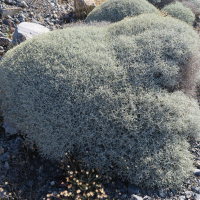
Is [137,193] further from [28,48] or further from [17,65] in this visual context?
[28,48]

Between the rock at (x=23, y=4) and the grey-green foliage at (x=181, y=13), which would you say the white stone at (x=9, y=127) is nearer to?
the rock at (x=23, y=4)

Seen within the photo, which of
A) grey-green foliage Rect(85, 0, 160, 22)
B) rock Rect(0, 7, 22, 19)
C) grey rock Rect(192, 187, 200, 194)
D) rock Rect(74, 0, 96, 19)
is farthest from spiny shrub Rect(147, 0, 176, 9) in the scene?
grey rock Rect(192, 187, 200, 194)

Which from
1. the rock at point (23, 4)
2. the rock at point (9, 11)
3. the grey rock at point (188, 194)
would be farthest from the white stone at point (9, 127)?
the rock at point (23, 4)

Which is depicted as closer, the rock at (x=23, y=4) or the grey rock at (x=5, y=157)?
the grey rock at (x=5, y=157)

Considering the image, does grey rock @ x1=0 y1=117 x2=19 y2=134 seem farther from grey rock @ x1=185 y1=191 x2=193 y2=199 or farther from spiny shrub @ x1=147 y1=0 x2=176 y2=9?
spiny shrub @ x1=147 y1=0 x2=176 y2=9

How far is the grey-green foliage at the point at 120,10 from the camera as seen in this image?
7.45 meters

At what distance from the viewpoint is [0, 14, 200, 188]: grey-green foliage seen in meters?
3.16

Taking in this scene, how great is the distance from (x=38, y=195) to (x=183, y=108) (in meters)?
3.21

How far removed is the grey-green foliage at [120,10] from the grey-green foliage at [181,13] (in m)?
1.13

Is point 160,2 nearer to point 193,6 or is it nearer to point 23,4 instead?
point 193,6

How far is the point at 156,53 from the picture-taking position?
3986 mm

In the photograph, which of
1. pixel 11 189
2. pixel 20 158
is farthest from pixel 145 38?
pixel 11 189

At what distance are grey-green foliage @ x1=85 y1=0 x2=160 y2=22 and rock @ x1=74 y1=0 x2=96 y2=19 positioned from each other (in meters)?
1.48

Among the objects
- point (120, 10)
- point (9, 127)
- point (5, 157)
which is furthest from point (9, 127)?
point (120, 10)
